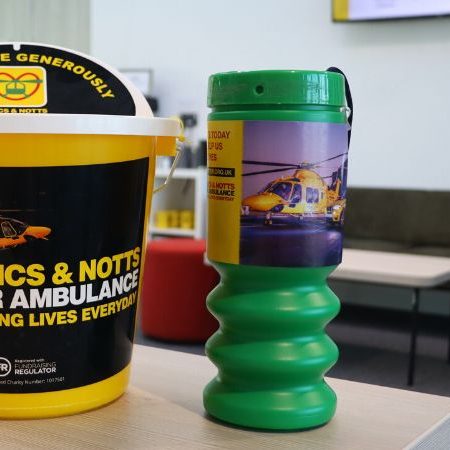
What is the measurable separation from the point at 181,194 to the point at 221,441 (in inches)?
197

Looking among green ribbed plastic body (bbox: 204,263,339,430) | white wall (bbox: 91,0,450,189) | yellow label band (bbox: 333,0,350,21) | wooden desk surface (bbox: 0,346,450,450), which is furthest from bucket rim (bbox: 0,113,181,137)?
yellow label band (bbox: 333,0,350,21)

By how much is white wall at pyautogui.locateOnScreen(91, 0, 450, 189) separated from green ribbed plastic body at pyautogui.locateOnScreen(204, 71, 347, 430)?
418cm

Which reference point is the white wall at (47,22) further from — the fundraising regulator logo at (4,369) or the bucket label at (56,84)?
the fundraising regulator logo at (4,369)

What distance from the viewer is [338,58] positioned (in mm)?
4941

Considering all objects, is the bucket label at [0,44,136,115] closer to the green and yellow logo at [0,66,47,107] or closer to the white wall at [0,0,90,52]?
the green and yellow logo at [0,66,47,107]

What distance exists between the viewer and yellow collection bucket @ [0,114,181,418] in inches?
24.5

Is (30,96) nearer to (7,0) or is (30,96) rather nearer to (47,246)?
(47,246)

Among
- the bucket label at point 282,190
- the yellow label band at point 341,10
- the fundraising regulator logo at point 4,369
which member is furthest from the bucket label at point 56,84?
the yellow label band at point 341,10

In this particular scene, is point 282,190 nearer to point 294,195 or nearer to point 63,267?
point 294,195

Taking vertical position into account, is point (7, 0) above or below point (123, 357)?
above

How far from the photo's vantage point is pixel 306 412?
65cm

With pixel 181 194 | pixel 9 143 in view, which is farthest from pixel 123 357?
pixel 181 194

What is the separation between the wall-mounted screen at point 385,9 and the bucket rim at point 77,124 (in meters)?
4.24

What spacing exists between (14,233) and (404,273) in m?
2.79
